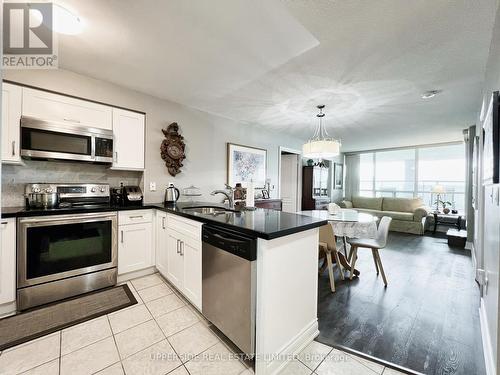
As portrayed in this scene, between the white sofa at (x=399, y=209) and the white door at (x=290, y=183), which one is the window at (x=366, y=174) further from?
the white door at (x=290, y=183)

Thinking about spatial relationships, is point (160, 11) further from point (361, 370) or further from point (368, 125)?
point (368, 125)

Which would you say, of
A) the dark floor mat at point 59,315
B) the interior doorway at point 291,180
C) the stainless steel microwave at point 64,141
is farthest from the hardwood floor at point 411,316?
the stainless steel microwave at point 64,141

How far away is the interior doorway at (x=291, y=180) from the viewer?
5762mm

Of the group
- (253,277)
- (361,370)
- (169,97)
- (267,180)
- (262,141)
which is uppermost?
(169,97)

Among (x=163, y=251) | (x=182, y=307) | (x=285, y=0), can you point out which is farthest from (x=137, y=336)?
(x=285, y=0)

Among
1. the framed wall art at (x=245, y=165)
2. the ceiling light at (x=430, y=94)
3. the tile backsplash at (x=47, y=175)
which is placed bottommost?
the tile backsplash at (x=47, y=175)

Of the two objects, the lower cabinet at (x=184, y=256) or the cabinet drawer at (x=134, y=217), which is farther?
the cabinet drawer at (x=134, y=217)

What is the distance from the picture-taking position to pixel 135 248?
272 centimetres

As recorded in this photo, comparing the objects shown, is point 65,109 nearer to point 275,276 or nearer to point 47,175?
point 47,175

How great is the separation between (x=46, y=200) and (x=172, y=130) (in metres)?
1.68

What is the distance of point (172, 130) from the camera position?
3.31 meters

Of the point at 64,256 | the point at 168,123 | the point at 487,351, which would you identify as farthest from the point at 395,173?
the point at 64,256

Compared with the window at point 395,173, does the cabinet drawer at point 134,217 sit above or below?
below

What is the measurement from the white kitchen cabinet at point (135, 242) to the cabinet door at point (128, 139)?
661mm
